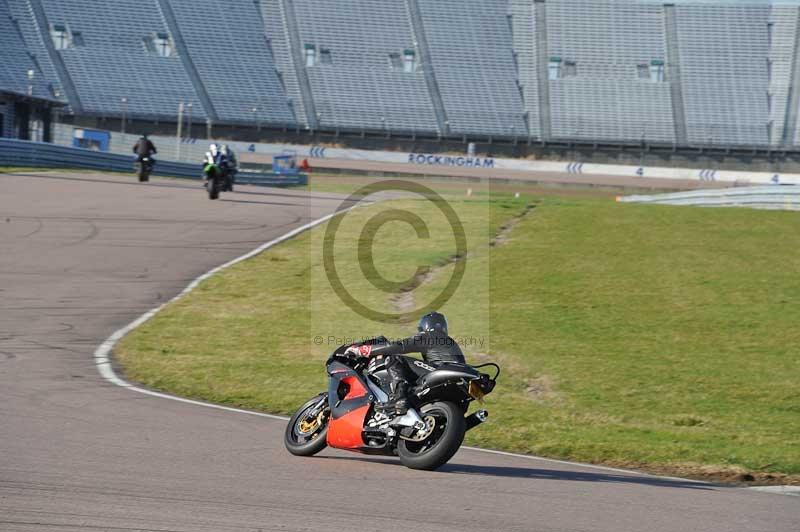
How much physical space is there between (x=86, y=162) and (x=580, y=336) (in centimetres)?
2863

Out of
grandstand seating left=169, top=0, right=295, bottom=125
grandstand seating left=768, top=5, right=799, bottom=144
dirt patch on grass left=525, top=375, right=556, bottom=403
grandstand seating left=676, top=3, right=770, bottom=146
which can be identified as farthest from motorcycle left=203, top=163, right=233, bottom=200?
grandstand seating left=768, top=5, right=799, bottom=144

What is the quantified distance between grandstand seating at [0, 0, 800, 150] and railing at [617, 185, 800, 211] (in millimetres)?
28853

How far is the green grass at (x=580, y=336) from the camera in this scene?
993 centimetres

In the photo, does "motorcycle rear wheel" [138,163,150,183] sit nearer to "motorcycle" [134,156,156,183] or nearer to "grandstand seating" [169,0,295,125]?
"motorcycle" [134,156,156,183]

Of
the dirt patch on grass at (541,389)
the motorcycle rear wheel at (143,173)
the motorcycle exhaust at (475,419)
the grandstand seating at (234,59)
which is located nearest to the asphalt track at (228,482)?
the motorcycle exhaust at (475,419)

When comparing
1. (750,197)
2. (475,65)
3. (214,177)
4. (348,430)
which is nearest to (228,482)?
(348,430)

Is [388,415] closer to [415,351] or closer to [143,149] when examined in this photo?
[415,351]

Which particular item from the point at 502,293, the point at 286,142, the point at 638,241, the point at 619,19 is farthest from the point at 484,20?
the point at 502,293

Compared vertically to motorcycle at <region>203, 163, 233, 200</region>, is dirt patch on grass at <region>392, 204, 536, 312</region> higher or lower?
lower

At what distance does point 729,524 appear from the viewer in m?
6.43

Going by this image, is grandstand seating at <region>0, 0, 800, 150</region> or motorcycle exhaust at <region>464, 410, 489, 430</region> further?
grandstand seating at <region>0, 0, 800, 150</region>

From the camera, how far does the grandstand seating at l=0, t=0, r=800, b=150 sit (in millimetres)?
61719

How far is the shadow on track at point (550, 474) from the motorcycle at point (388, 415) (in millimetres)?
263

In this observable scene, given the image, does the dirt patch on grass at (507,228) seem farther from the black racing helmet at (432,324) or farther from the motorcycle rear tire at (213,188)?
the black racing helmet at (432,324)
